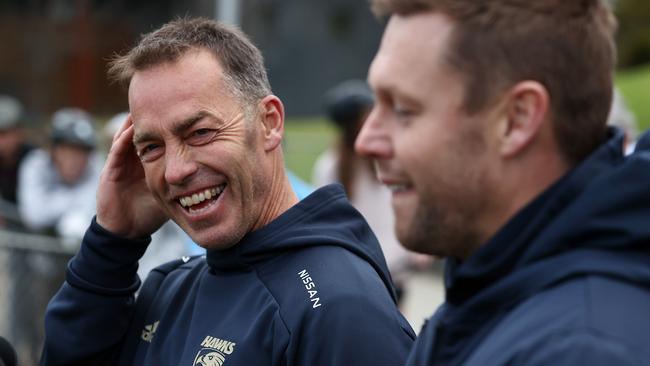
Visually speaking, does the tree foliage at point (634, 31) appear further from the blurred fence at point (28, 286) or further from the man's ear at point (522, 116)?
the man's ear at point (522, 116)

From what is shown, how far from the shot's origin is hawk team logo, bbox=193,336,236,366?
257 centimetres

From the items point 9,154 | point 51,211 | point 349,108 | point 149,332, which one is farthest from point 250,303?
point 9,154

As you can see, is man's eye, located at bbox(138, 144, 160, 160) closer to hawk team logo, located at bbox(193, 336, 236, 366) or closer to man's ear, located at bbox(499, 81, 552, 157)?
hawk team logo, located at bbox(193, 336, 236, 366)

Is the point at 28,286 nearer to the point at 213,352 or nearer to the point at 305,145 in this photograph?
the point at 213,352

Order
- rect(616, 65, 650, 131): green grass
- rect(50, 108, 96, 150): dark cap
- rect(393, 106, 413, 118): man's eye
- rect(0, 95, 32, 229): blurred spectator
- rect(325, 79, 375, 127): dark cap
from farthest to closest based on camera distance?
rect(616, 65, 650, 131): green grass < rect(0, 95, 32, 229): blurred spectator < rect(50, 108, 96, 150): dark cap < rect(325, 79, 375, 127): dark cap < rect(393, 106, 413, 118): man's eye

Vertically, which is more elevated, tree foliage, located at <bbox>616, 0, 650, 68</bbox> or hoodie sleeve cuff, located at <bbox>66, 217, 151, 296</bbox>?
hoodie sleeve cuff, located at <bbox>66, 217, 151, 296</bbox>

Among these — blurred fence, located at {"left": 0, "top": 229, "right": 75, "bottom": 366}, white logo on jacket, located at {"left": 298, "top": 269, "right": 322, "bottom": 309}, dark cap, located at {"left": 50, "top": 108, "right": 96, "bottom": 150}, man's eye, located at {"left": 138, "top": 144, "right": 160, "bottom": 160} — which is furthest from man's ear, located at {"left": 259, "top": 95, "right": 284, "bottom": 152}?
dark cap, located at {"left": 50, "top": 108, "right": 96, "bottom": 150}

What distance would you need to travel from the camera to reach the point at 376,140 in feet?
6.30

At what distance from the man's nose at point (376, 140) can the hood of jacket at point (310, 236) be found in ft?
2.84

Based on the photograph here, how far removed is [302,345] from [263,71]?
86 centimetres

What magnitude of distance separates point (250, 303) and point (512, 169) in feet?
3.50

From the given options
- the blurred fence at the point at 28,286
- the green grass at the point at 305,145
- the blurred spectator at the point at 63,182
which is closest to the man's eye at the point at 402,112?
the blurred fence at the point at 28,286

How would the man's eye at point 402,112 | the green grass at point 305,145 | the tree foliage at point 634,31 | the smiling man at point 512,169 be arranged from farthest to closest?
the tree foliage at point 634,31 → the green grass at point 305,145 → the man's eye at point 402,112 → the smiling man at point 512,169

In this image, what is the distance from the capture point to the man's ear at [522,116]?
1.74 meters
